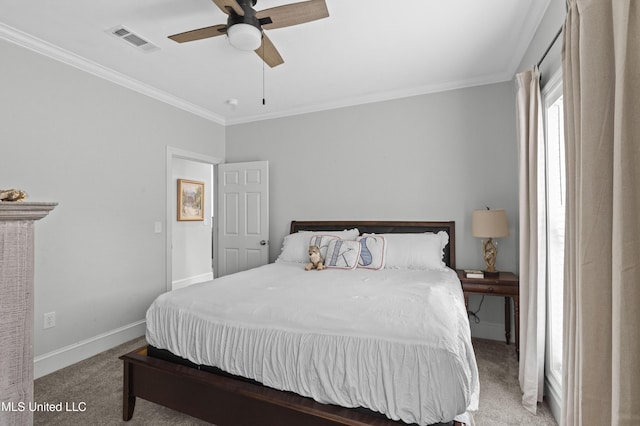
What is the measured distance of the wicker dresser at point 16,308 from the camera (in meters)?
1.73

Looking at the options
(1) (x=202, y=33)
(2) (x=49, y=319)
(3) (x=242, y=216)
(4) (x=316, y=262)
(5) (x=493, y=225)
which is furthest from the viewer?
(3) (x=242, y=216)

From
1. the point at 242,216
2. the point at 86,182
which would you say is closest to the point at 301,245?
the point at 242,216

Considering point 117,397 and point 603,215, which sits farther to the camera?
point 117,397

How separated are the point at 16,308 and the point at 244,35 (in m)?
2.03

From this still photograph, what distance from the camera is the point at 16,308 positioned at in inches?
70.2

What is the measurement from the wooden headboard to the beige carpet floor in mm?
1037

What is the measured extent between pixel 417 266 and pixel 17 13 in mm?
3785

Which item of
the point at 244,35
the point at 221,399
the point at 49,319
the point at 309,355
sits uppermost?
the point at 244,35

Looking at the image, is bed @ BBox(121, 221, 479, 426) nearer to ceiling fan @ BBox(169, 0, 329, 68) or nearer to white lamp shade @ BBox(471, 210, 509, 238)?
white lamp shade @ BBox(471, 210, 509, 238)

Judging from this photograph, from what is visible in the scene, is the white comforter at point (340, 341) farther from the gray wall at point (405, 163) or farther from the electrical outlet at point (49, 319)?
the gray wall at point (405, 163)

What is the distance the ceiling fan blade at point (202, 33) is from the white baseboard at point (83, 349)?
9.11ft

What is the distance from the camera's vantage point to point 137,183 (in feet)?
11.4

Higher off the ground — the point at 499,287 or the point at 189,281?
the point at 499,287

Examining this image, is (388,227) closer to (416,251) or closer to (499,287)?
(416,251)
